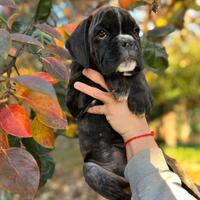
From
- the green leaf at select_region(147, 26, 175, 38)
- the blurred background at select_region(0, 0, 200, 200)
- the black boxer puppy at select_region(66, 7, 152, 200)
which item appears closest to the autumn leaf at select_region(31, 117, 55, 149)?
the black boxer puppy at select_region(66, 7, 152, 200)

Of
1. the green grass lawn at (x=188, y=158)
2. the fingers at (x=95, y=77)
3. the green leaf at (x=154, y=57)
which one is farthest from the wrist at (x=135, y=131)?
the green grass lawn at (x=188, y=158)

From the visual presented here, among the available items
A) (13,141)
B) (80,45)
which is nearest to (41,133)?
(13,141)

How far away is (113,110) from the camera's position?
141 cm

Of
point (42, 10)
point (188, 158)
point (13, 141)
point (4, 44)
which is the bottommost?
point (188, 158)

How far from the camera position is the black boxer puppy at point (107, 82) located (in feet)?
4.37

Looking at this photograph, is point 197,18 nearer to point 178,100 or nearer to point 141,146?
point 141,146

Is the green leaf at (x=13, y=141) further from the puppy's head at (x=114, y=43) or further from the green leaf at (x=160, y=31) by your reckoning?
the green leaf at (x=160, y=31)

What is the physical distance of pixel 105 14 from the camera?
1.34m

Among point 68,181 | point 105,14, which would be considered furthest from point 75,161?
point 105,14

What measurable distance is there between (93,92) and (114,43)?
0.16m

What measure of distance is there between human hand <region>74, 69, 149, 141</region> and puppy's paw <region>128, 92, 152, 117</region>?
23mm

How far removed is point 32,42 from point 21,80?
5.6 inches

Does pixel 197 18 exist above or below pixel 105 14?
below

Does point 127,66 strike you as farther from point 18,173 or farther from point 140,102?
Answer: point 18,173
